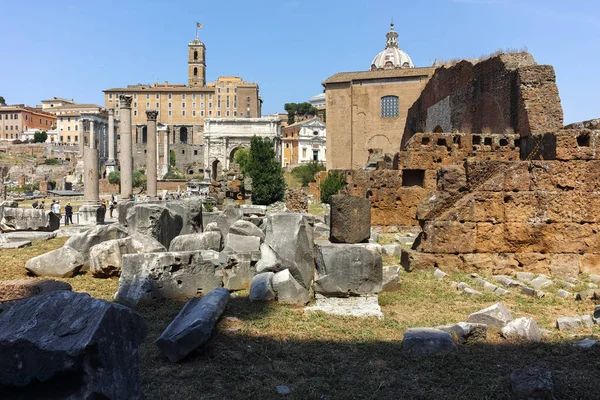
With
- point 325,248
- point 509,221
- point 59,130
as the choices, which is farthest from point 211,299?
point 59,130

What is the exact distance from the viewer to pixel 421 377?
3.76m

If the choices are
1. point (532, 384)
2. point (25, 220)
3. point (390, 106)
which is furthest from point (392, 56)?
point (532, 384)

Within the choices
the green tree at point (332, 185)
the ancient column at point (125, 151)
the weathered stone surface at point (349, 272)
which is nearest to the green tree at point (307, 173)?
the green tree at point (332, 185)

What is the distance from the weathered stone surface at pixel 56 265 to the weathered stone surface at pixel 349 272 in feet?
13.7

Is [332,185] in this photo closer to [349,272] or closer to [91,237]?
[91,237]

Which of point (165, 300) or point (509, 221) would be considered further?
point (509, 221)

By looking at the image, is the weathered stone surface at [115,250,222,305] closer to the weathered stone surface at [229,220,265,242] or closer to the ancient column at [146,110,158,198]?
the weathered stone surface at [229,220,265,242]

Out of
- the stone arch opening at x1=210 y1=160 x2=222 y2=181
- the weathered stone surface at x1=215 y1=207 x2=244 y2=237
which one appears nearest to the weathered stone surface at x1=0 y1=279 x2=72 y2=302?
the weathered stone surface at x1=215 y1=207 x2=244 y2=237

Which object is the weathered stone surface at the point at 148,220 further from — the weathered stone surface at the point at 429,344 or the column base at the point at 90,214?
the column base at the point at 90,214

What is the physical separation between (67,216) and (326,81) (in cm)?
2164

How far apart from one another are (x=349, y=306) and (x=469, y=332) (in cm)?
161

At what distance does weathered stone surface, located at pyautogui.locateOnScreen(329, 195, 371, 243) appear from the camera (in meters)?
6.56

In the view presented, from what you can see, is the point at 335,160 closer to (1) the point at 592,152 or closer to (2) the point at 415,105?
(2) the point at 415,105

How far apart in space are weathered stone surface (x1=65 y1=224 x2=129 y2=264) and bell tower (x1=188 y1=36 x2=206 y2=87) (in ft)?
306
